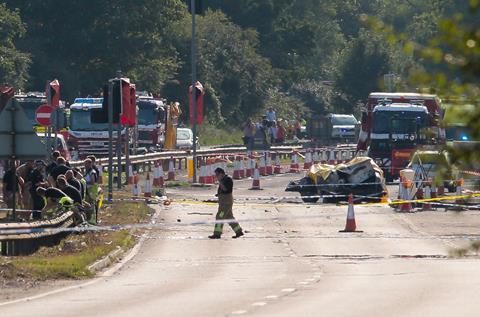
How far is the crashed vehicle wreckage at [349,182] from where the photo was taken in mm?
38531

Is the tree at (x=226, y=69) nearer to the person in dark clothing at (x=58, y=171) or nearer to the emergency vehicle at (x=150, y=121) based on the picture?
the emergency vehicle at (x=150, y=121)

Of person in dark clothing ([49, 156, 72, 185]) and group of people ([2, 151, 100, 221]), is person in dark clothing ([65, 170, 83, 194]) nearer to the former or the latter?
group of people ([2, 151, 100, 221])

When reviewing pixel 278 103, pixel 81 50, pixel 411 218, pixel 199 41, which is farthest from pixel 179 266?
pixel 278 103

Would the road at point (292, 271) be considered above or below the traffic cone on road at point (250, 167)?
below

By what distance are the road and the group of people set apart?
157cm

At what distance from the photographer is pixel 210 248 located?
26.5 meters

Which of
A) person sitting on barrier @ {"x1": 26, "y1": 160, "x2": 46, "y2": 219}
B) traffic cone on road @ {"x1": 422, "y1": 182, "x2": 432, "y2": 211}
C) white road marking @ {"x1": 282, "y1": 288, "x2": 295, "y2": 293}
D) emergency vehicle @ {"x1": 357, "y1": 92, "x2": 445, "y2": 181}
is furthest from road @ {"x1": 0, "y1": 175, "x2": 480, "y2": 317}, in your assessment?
emergency vehicle @ {"x1": 357, "y1": 92, "x2": 445, "y2": 181}

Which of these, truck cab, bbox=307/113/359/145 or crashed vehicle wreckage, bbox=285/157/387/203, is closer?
crashed vehicle wreckage, bbox=285/157/387/203

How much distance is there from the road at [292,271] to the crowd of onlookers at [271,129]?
30589mm

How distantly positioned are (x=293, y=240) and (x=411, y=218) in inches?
253

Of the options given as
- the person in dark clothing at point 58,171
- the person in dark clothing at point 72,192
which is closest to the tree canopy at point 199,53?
the person in dark clothing at point 58,171

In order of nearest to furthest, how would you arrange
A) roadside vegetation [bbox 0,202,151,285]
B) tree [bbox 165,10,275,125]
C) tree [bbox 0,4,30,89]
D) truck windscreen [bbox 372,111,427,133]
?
roadside vegetation [bbox 0,202,151,285], truck windscreen [bbox 372,111,427,133], tree [bbox 0,4,30,89], tree [bbox 165,10,275,125]

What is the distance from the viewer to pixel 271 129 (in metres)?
78.9

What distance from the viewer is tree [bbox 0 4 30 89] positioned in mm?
69312
